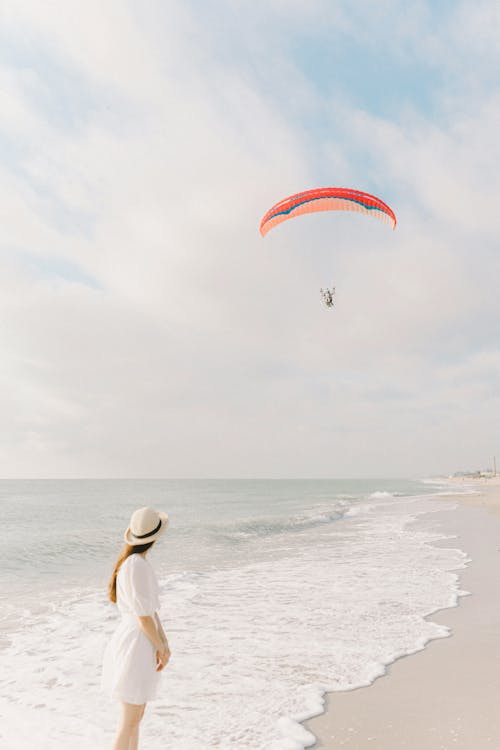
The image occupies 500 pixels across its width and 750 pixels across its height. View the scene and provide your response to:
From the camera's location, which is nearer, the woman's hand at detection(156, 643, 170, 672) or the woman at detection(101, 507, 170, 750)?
the woman at detection(101, 507, 170, 750)

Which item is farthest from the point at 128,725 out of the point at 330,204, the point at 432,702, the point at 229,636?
the point at 330,204

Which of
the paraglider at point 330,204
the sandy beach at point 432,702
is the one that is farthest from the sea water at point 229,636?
the paraglider at point 330,204

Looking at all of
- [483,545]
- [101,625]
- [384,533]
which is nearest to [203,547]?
[384,533]

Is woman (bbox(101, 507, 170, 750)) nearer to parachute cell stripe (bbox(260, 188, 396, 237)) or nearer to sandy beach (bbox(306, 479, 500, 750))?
sandy beach (bbox(306, 479, 500, 750))

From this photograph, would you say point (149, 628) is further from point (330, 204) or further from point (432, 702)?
point (330, 204)

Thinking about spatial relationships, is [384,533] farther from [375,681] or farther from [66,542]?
[375,681]

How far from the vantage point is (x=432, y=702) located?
209 inches

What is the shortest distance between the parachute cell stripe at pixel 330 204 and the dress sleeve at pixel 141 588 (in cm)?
1570

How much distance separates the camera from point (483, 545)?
17.3 meters

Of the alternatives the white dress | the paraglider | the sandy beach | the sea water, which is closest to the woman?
the white dress

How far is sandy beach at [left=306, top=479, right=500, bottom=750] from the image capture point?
15.0 ft

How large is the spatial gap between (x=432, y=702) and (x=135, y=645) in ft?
11.1

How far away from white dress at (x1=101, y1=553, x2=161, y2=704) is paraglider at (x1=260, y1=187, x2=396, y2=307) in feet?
51.5

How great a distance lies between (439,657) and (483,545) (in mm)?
12021
